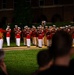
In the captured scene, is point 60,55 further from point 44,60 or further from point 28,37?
point 28,37

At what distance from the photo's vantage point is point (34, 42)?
36219 millimetres

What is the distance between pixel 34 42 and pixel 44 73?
31.7 m

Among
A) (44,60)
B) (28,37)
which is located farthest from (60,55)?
(28,37)

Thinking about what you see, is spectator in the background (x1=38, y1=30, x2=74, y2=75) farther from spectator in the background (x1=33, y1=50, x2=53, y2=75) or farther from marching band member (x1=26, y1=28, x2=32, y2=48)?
marching band member (x1=26, y1=28, x2=32, y2=48)

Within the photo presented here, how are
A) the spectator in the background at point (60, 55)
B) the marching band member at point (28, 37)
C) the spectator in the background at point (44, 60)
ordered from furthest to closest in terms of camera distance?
1. the marching band member at point (28, 37)
2. the spectator in the background at point (44, 60)
3. the spectator in the background at point (60, 55)

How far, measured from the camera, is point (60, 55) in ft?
14.6

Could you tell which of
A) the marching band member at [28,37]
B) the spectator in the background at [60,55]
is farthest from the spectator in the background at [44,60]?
the marching band member at [28,37]

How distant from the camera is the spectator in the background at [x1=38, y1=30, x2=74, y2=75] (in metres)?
4.38

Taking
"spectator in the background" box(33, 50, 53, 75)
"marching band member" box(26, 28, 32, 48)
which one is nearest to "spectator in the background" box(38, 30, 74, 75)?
"spectator in the background" box(33, 50, 53, 75)

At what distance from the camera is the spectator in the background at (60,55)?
438 cm

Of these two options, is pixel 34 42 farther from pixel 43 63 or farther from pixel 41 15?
pixel 43 63

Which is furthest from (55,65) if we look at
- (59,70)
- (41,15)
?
(41,15)

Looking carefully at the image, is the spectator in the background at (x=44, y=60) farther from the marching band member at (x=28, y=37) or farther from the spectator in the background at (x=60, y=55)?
the marching band member at (x=28, y=37)

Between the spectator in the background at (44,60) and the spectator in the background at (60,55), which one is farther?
the spectator in the background at (44,60)
